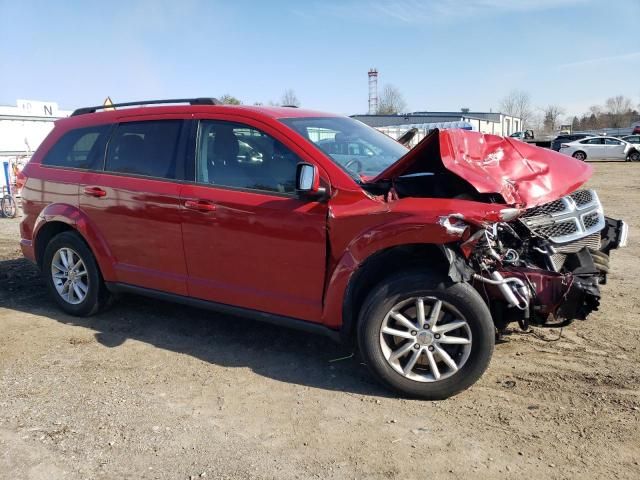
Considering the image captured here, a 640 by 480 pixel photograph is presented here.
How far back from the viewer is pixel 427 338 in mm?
3457

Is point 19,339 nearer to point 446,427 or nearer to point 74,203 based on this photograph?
point 74,203

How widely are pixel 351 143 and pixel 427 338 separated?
5.52 ft

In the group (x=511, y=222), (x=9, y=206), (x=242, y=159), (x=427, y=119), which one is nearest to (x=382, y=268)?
(x=511, y=222)

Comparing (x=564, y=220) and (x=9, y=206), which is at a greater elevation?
(x=564, y=220)

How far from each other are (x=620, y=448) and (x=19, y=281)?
20.6ft

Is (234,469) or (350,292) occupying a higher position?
(350,292)

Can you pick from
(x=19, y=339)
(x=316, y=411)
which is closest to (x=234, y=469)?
(x=316, y=411)

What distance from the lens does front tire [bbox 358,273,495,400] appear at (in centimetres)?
335

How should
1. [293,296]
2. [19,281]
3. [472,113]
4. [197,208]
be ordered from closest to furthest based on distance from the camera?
[293,296] < [197,208] < [19,281] < [472,113]

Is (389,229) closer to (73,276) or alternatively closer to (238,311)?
(238,311)

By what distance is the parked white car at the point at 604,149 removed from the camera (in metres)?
31.2

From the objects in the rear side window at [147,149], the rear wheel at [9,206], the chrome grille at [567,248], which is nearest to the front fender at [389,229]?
the chrome grille at [567,248]

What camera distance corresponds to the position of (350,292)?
3.57 meters

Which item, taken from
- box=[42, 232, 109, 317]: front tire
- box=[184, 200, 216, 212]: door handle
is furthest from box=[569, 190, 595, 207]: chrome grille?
box=[42, 232, 109, 317]: front tire
